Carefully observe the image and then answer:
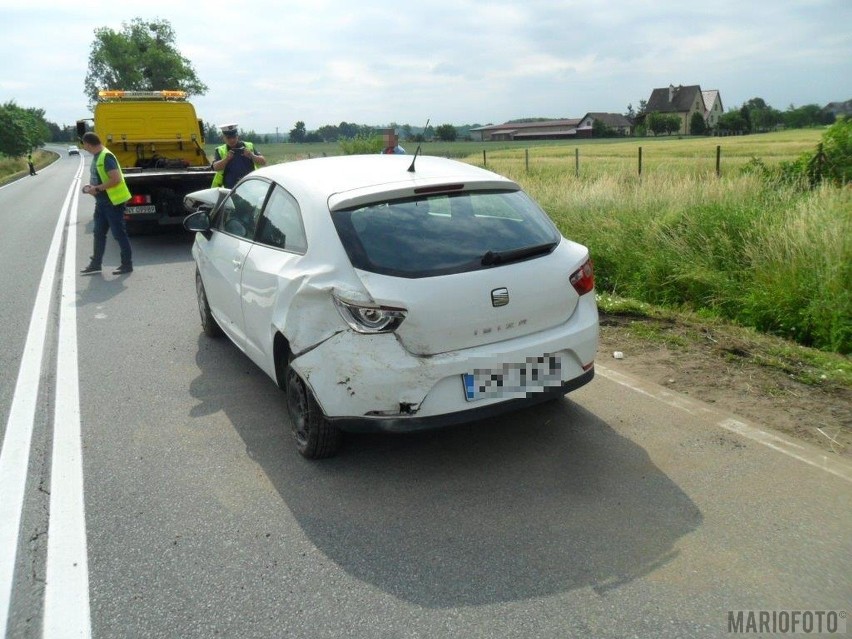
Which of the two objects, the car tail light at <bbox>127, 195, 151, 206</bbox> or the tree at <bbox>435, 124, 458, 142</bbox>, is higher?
the tree at <bbox>435, 124, 458, 142</bbox>

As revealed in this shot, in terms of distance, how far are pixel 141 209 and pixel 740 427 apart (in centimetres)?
1016

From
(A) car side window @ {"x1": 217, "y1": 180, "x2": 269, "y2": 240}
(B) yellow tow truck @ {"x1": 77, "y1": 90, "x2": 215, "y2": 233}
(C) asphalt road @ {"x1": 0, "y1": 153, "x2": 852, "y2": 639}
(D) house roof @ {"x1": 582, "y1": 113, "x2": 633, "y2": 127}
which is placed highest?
(D) house roof @ {"x1": 582, "y1": 113, "x2": 633, "y2": 127}

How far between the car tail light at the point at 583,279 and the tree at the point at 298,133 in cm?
9597

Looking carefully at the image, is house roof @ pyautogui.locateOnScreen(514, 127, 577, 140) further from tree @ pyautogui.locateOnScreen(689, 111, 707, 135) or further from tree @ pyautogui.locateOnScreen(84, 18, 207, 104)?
tree @ pyautogui.locateOnScreen(84, 18, 207, 104)

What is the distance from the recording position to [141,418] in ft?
15.8

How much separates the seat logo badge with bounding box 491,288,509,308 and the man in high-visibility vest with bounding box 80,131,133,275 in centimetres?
785

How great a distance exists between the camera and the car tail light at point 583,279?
13.3 feet

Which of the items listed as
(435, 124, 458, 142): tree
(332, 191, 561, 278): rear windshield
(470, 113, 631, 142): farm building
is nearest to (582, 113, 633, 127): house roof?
(470, 113, 631, 142): farm building

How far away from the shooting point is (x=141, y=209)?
11664mm

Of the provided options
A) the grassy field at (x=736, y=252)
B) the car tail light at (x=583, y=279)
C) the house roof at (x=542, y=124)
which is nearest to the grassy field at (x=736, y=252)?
the grassy field at (x=736, y=252)

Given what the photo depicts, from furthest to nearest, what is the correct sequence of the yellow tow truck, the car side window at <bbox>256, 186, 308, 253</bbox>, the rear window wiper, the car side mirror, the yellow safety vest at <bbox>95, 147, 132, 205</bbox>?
the yellow tow truck → the yellow safety vest at <bbox>95, 147, 132, 205</bbox> → the car side mirror → the car side window at <bbox>256, 186, 308, 253</bbox> → the rear window wiper

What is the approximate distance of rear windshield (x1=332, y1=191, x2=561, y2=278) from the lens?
3.69 m

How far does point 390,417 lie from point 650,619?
1.51 metres

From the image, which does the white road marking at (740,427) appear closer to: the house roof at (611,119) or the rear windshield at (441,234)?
the rear windshield at (441,234)
